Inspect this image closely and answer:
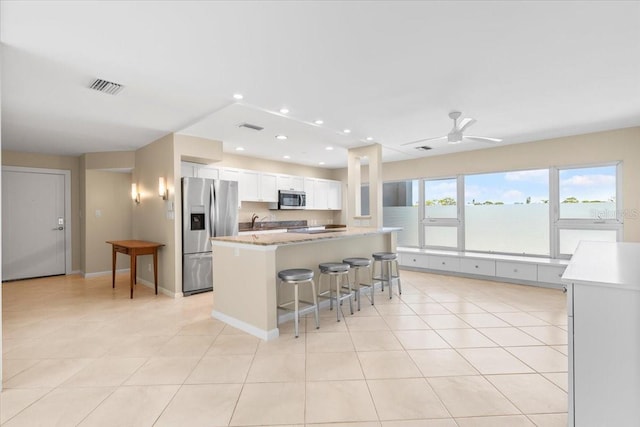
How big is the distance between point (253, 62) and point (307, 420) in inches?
104

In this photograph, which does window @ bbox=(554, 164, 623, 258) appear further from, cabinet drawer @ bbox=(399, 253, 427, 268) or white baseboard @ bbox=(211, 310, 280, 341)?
white baseboard @ bbox=(211, 310, 280, 341)

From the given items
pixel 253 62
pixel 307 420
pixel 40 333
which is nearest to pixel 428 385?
pixel 307 420

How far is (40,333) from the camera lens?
10.7 ft

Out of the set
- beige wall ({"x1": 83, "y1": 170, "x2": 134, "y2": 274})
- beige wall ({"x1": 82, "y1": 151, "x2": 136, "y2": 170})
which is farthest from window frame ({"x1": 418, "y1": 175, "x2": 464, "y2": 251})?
beige wall ({"x1": 83, "y1": 170, "x2": 134, "y2": 274})

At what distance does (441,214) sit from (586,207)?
2.43 metres

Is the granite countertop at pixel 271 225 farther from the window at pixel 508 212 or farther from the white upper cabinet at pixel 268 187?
the window at pixel 508 212

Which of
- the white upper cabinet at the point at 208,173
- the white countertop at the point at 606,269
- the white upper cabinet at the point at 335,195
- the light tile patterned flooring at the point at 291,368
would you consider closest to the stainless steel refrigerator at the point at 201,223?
the white upper cabinet at the point at 208,173

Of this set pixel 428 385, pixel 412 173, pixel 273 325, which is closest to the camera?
pixel 428 385

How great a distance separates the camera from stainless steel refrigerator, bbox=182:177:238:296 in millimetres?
4727

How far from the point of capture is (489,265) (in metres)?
5.60

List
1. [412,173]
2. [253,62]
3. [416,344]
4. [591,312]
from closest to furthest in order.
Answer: [591,312], [253,62], [416,344], [412,173]

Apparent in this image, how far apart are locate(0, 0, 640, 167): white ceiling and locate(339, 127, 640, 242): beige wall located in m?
0.33

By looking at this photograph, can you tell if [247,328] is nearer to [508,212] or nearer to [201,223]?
[201,223]

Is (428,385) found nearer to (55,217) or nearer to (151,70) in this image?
(151,70)
